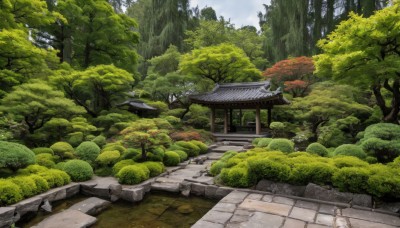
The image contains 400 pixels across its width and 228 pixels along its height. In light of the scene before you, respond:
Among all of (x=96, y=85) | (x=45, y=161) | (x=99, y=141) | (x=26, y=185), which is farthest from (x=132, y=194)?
(x=96, y=85)

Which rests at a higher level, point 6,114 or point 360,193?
point 6,114

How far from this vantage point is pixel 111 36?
1470 centimetres

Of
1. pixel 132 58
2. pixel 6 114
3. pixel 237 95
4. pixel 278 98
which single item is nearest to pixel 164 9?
pixel 132 58

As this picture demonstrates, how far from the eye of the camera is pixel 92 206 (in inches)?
206

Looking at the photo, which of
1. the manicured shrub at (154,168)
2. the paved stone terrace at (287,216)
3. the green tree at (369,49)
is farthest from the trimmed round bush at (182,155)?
the green tree at (369,49)

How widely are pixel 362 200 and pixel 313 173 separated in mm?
977

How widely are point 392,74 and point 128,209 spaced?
28.9 feet

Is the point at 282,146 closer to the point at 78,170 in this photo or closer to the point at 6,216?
the point at 78,170

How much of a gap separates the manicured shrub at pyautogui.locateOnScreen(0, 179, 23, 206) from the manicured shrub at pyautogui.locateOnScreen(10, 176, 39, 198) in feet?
0.42

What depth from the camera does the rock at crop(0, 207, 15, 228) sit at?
4.22m

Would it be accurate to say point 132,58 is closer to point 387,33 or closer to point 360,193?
point 387,33

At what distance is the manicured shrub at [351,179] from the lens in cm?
474

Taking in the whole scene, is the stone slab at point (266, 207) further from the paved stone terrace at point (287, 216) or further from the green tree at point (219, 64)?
the green tree at point (219, 64)

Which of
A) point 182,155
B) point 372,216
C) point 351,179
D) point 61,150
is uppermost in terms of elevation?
point 61,150
